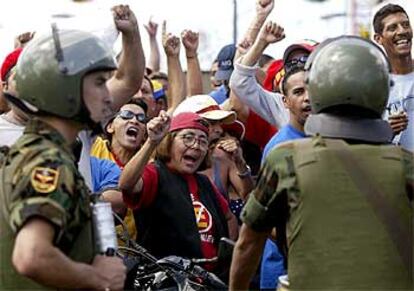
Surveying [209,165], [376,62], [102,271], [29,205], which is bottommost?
[209,165]

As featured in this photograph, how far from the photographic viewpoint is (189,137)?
605 cm

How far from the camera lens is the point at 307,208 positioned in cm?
375

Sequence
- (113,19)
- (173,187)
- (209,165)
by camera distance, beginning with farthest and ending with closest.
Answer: (209,165), (173,187), (113,19)

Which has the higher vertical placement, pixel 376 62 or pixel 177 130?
pixel 376 62

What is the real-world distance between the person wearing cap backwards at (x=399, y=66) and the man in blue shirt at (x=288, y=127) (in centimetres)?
61

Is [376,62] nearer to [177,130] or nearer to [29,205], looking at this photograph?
[29,205]

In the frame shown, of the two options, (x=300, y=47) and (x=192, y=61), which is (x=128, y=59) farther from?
(x=192, y=61)

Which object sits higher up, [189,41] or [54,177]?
[54,177]

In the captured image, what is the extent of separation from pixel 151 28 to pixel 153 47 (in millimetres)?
247

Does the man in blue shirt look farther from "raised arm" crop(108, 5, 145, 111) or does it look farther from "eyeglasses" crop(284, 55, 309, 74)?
"raised arm" crop(108, 5, 145, 111)

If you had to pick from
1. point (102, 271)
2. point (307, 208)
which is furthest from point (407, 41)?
point (102, 271)

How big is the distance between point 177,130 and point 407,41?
1627 mm

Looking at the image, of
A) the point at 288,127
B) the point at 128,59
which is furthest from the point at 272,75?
the point at 128,59

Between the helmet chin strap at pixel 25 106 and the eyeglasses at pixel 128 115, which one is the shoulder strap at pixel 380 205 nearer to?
the helmet chin strap at pixel 25 106
